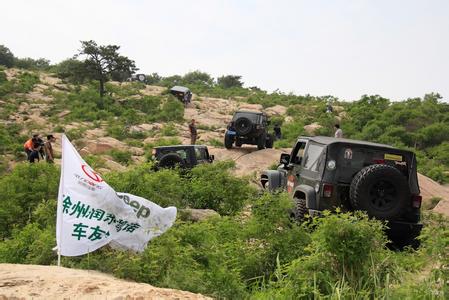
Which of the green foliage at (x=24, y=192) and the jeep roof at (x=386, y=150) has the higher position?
the jeep roof at (x=386, y=150)

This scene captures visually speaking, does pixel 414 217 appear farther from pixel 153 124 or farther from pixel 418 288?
pixel 153 124

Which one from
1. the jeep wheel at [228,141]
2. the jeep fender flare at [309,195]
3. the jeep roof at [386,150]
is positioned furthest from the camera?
the jeep wheel at [228,141]

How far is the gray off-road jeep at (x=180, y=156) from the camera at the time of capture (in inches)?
601

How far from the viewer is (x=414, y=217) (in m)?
8.41

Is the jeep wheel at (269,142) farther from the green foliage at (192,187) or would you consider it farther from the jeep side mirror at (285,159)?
the jeep side mirror at (285,159)

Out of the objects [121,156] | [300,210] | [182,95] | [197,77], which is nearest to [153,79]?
[197,77]

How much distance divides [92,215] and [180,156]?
931 cm

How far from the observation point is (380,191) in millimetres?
8102

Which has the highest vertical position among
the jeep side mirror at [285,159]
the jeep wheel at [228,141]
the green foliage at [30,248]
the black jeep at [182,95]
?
the black jeep at [182,95]

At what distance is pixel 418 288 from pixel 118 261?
3.10 metres

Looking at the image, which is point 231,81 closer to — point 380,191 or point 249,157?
point 249,157

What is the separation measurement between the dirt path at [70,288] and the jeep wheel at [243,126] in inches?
593

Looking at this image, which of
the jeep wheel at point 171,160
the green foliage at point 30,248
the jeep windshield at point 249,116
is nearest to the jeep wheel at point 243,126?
the jeep windshield at point 249,116

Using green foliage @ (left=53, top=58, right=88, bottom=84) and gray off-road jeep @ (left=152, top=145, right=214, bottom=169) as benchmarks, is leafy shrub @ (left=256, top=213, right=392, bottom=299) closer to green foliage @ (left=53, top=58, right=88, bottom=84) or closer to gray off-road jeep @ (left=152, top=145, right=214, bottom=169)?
gray off-road jeep @ (left=152, top=145, right=214, bottom=169)
